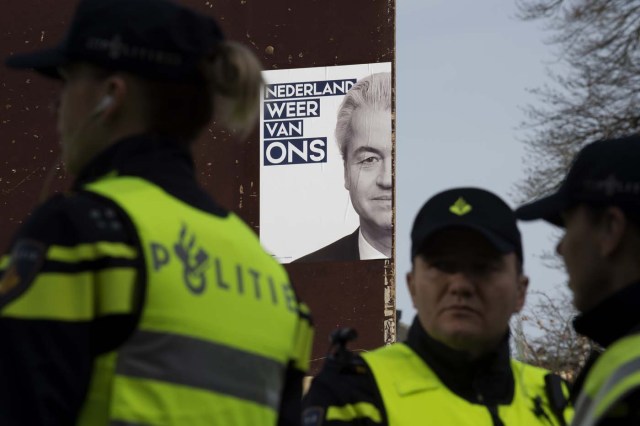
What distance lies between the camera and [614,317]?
2.78 metres

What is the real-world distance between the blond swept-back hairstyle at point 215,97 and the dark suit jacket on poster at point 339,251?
696 inches

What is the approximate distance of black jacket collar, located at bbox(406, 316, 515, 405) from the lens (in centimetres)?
377

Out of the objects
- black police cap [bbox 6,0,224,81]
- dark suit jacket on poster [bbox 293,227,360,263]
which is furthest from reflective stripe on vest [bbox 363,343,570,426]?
dark suit jacket on poster [bbox 293,227,360,263]

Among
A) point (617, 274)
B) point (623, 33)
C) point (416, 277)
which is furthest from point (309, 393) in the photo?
point (623, 33)

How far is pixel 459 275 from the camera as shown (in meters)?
3.79

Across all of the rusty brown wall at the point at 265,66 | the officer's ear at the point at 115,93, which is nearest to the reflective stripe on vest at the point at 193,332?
the officer's ear at the point at 115,93

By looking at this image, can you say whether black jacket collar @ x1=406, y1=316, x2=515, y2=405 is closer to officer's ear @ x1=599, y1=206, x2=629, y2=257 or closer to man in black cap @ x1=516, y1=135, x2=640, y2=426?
man in black cap @ x1=516, y1=135, x2=640, y2=426

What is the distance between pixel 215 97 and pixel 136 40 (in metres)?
0.20

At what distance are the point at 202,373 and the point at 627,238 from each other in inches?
34.0

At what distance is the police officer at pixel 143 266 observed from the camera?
7.59ft

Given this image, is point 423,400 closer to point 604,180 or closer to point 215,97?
point 604,180

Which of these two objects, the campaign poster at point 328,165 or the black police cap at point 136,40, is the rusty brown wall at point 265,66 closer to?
the campaign poster at point 328,165

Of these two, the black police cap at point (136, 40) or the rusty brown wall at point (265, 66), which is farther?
the rusty brown wall at point (265, 66)

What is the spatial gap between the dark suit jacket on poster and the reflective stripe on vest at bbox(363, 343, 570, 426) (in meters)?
16.5
